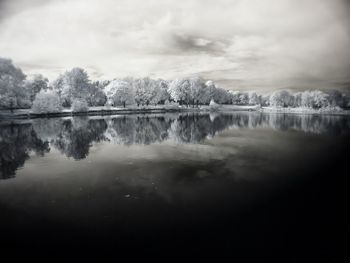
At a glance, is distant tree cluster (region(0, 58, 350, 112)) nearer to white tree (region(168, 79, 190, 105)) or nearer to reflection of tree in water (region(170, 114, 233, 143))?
white tree (region(168, 79, 190, 105))

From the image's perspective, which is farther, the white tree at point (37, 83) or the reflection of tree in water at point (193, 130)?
the white tree at point (37, 83)

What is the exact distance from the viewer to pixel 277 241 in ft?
26.7

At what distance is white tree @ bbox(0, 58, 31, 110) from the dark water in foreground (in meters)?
39.2

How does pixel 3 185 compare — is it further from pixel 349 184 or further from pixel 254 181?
pixel 349 184

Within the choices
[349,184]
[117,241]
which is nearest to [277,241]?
[117,241]

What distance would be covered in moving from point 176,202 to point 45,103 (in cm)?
5970

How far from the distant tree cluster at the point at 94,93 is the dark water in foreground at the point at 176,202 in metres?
44.9

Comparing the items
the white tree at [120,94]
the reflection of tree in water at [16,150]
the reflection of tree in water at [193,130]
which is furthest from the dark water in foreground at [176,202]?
the white tree at [120,94]

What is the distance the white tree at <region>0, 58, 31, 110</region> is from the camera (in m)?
54.2

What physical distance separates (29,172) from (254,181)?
458 inches

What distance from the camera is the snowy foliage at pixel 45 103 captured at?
202ft

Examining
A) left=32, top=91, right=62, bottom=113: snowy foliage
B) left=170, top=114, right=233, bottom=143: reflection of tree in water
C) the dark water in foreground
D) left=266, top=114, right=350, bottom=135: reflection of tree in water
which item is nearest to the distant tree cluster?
left=32, top=91, right=62, bottom=113: snowy foliage

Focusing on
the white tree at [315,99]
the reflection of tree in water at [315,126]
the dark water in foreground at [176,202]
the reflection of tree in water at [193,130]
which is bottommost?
the dark water in foreground at [176,202]

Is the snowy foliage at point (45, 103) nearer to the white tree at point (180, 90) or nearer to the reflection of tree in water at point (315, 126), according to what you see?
the reflection of tree in water at point (315, 126)
